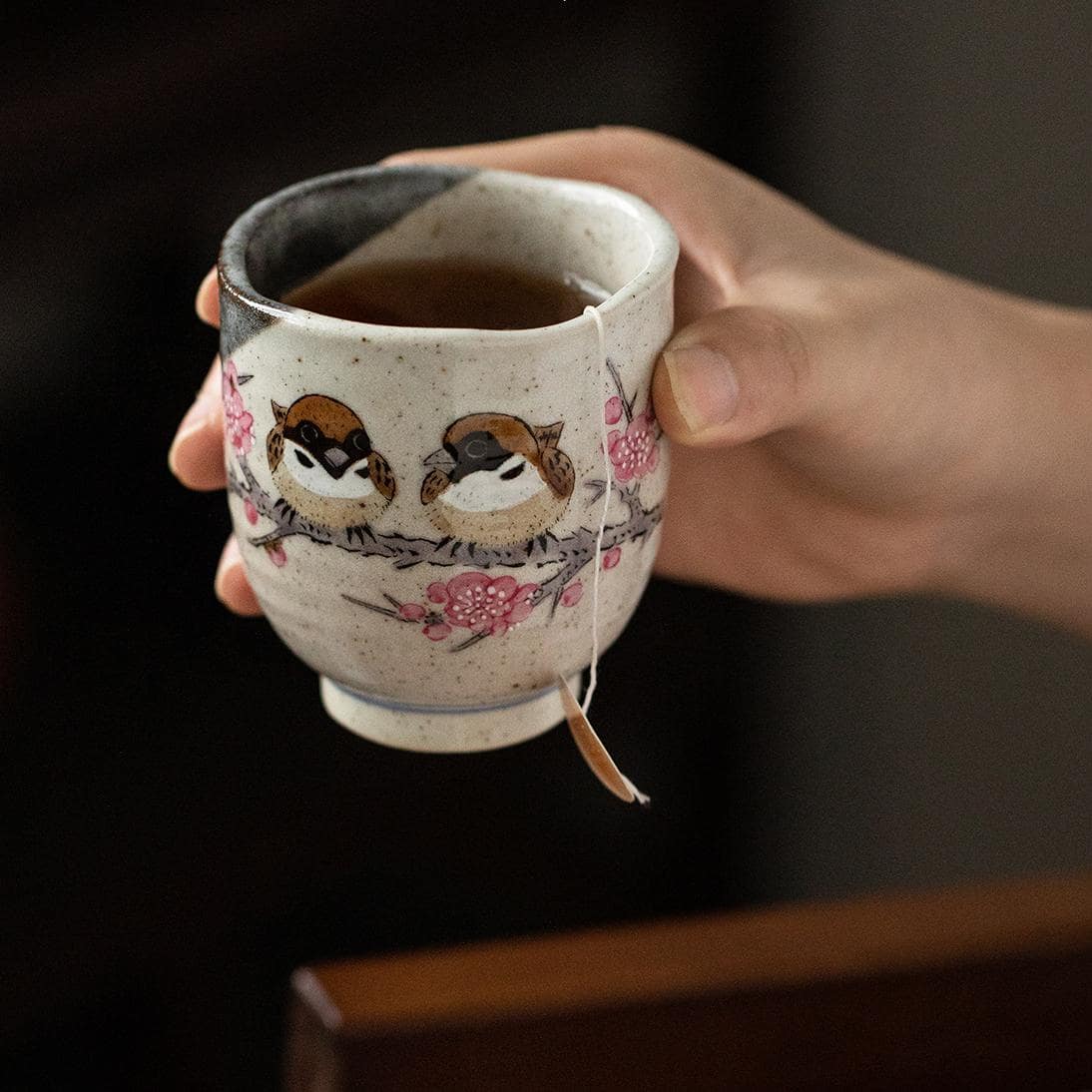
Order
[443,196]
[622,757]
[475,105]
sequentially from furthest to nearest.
→ [622,757] → [475,105] → [443,196]

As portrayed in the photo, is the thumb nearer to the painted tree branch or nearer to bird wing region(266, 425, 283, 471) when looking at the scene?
the painted tree branch

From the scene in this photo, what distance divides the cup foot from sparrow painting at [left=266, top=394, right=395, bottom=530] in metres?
0.15

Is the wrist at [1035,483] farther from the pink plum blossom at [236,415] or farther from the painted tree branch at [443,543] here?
the pink plum blossom at [236,415]

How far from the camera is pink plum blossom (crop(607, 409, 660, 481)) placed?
25.0 inches

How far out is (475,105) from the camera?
1175 millimetres

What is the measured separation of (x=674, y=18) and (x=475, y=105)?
219 millimetres

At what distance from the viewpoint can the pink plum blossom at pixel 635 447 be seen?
635 mm

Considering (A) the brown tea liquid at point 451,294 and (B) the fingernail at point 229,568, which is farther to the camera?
(B) the fingernail at point 229,568

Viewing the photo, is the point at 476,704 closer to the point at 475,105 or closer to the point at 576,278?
the point at 576,278

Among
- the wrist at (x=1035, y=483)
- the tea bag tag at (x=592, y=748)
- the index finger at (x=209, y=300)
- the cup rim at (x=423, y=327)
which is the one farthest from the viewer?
the wrist at (x=1035, y=483)

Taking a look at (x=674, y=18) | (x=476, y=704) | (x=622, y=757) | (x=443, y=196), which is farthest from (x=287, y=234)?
(x=622, y=757)

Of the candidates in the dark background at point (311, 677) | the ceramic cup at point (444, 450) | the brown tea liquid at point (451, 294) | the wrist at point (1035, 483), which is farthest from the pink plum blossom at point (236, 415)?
the wrist at point (1035, 483)

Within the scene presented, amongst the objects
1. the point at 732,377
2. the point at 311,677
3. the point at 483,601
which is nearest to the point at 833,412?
the point at 732,377

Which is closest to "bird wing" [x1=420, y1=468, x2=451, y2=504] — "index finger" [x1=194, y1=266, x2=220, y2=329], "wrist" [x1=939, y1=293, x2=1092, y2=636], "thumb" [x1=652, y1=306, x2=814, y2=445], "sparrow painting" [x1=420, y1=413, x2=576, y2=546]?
"sparrow painting" [x1=420, y1=413, x2=576, y2=546]
